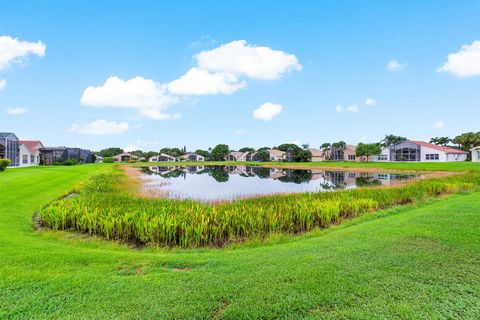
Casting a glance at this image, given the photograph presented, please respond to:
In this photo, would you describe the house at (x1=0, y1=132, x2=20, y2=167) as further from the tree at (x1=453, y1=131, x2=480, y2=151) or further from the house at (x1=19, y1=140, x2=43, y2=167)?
the tree at (x1=453, y1=131, x2=480, y2=151)

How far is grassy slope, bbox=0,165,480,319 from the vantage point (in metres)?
3.39

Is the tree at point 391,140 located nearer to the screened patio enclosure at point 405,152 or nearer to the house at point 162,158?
the screened patio enclosure at point 405,152

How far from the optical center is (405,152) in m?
64.9

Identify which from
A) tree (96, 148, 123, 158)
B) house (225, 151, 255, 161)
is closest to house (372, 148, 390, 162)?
house (225, 151, 255, 161)

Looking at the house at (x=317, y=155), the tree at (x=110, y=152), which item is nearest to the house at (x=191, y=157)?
the tree at (x=110, y=152)

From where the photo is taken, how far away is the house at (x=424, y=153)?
59.7 m

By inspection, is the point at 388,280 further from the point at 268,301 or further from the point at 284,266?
the point at 268,301

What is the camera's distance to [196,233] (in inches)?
292

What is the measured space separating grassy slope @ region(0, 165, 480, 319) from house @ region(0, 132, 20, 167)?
38597 mm

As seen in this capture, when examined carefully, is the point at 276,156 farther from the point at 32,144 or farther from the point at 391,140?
the point at 32,144

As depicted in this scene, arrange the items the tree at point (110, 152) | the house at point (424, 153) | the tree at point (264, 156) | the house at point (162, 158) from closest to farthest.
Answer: the house at point (424, 153)
the tree at point (264, 156)
the house at point (162, 158)
the tree at point (110, 152)

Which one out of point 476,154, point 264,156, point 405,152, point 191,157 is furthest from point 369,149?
point 191,157

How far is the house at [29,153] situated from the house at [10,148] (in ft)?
9.26

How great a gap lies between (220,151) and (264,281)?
10071 centimetres
